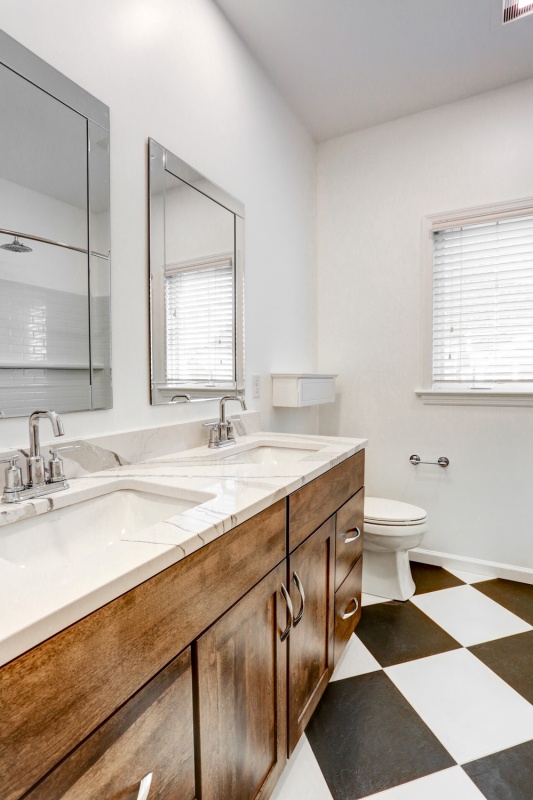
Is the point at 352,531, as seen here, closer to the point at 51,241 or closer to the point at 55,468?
the point at 55,468

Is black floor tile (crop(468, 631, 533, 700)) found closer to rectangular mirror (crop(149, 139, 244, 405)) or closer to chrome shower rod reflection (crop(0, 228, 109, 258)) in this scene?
rectangular mirror (crop(149, 139, 244, 405))

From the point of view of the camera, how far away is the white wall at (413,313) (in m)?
2.22

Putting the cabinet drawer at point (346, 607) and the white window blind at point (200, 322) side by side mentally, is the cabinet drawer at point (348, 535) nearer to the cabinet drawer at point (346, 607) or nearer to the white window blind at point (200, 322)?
the cabinet drawer at point (346, 607)

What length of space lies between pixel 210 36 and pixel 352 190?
1.23m

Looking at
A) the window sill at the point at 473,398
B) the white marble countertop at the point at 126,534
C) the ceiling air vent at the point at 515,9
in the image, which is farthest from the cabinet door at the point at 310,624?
the ceiling air vent at the point at 515,9

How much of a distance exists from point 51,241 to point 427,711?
182 cm

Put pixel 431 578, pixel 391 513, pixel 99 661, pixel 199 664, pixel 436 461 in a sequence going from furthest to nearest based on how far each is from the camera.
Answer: pixel 436 461
pixel 431 578
pixel 391 513
pixel 199 664
pixel 99 661

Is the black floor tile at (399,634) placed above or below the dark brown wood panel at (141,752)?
below

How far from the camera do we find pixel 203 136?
1610 mm

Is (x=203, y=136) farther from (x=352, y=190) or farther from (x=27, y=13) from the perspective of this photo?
(x=352, y=190)

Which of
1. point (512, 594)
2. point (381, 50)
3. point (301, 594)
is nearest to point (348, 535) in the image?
point (301, 594)

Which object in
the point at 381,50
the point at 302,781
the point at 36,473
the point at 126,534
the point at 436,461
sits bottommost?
the point at 302,781

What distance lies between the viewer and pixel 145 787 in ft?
1.87

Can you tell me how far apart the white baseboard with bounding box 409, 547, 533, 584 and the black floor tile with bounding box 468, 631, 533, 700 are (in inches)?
19.0
